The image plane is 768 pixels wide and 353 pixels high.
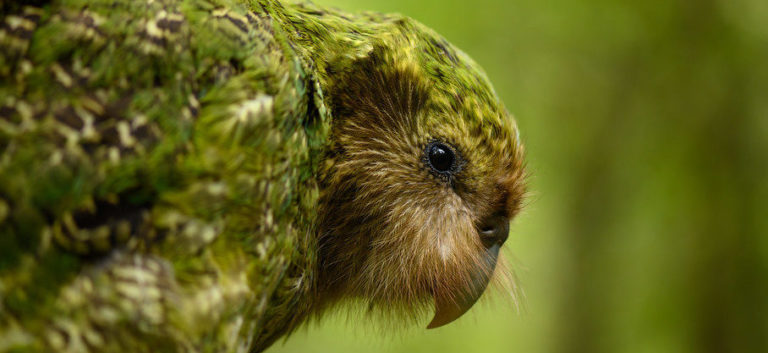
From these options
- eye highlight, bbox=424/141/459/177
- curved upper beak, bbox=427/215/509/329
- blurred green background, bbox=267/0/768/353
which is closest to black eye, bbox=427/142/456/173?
eye highlight, bbox=424/141/459/177

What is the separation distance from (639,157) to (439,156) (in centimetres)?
375

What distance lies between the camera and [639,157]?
5055mm

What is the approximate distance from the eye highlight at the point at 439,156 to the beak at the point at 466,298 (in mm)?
318

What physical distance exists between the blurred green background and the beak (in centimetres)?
263

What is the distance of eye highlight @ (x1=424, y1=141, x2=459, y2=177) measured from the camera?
5.78ft

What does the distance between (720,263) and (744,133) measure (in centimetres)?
92

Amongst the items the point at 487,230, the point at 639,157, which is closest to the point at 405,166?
the point at 487,230

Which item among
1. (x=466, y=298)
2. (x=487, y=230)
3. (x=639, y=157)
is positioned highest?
(x=487, y=230)

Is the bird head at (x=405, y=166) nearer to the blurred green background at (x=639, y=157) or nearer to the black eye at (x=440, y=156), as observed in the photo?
the black eye at (x=440, y=156)

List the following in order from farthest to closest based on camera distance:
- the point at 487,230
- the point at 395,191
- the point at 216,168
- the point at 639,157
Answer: the point at 639,157 → the point at 487,230 → the point at 395,191 → the point at 216,168

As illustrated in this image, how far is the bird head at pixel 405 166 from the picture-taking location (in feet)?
5.63

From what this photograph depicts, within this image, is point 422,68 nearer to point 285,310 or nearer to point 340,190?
point 340,190

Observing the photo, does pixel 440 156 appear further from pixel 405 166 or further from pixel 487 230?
pixel 487 230

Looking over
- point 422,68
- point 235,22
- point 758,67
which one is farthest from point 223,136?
point 758,67
